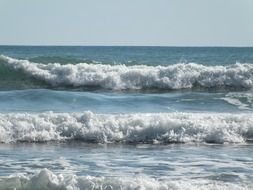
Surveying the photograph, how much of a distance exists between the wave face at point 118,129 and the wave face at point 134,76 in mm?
9824

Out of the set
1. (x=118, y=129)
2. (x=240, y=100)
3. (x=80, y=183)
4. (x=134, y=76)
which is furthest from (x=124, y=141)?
(x=134, y=76)

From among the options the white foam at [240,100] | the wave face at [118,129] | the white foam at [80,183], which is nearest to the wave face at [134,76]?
the white foam at [240,100]

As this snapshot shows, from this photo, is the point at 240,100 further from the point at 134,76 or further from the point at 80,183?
the point at 80,183

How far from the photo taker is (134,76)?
24656 mm

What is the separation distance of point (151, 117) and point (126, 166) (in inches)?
157

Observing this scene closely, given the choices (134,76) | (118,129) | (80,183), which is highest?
(80,183)

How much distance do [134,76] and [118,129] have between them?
11.7 metres

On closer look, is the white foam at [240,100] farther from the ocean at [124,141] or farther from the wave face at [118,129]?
the wave face at [118,129]

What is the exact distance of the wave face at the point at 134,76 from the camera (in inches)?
944

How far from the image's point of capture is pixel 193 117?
46.0ft

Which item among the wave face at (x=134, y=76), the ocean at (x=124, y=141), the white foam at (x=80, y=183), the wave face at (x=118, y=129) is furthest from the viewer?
the wave face at (x=134, y=76)

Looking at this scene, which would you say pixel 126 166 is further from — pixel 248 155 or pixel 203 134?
pixel 203 134

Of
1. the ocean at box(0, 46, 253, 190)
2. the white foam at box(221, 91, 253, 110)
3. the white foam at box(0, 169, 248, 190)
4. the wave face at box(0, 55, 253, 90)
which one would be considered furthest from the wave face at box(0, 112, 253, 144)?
the wave face at box(0, 55, 253, 90)

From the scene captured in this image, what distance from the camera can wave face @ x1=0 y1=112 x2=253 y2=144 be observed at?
12727 millimetres
